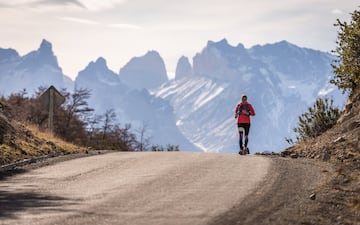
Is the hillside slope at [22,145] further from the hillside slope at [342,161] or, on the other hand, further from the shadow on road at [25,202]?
the hillside slope at [342,161]

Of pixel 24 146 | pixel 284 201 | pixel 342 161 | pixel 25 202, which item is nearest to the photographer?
pixel 284 201

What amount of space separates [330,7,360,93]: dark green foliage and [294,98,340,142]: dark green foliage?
3345 mm

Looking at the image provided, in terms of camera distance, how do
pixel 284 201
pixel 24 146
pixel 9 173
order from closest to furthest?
pixel 284 201
pixel 9 173
pixel 24 146

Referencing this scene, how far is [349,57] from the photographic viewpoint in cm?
1981

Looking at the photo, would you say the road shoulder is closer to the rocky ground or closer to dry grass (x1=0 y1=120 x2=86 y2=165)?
the rocky ground

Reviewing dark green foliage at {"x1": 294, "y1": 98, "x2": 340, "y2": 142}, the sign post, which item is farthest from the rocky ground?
dark green foliage at {"x1": 294, "y1": 98, "x2": 340, "y2": 142}

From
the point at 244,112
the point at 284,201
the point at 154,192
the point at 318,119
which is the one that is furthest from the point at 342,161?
the point at 318,119

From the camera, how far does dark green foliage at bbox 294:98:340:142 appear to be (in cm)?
2420

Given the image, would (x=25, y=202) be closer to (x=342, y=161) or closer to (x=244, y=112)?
(x=342, y=161)

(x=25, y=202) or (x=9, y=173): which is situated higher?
(x=9, y=173)

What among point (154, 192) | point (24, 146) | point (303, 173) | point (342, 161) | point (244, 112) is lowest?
point (154, 192)

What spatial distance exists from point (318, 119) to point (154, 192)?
1639cm

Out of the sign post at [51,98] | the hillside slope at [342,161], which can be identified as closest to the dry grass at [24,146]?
the sign post at [51,98]

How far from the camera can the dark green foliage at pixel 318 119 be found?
24203 mm
